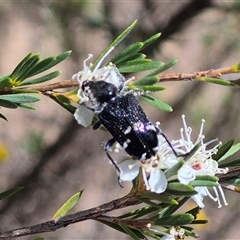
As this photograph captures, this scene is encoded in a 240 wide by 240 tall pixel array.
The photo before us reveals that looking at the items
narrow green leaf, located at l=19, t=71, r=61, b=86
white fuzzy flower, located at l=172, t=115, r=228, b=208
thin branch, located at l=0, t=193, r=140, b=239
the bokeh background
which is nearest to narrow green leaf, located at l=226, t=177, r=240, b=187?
white fuzzy flower, located at l=172, t=115, r=228, b=208

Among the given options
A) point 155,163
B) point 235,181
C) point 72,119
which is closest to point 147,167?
point 155,163

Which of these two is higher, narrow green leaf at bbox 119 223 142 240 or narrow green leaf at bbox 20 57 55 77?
narrow green leaf at bbox 20 57 55 77

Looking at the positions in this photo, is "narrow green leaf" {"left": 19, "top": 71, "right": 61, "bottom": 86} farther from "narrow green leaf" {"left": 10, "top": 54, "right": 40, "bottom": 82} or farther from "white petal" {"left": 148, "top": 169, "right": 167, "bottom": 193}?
"white petal" {"left": 148, "top": 169, "right": 167, "bottom": 193}

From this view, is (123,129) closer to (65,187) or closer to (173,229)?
(173,229)

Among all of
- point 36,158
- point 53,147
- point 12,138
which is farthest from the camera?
point 12,138

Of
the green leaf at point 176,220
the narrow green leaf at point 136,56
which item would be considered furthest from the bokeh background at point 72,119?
the green leaf at point 176,220

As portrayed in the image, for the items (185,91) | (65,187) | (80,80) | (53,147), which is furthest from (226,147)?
(185,91)

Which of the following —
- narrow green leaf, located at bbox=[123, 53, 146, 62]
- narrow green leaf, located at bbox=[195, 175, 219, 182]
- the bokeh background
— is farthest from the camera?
the bokeh background

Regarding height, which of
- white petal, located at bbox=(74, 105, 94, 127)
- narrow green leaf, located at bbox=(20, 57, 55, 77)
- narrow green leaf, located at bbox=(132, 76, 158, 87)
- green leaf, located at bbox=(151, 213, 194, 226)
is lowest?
green leaf, located at bbox=(151, 213, 194, 226)
